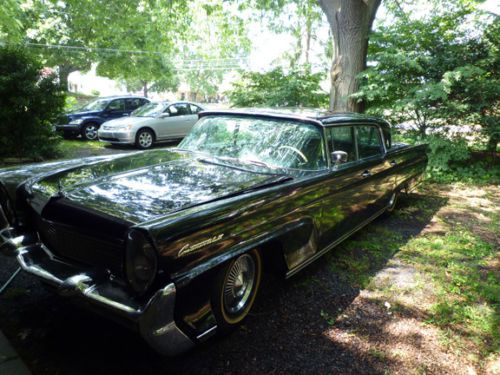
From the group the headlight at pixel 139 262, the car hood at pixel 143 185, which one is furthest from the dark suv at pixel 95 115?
the headlight at pixel 139 262

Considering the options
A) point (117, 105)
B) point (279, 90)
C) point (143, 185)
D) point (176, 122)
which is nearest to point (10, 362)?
point (143, 185)

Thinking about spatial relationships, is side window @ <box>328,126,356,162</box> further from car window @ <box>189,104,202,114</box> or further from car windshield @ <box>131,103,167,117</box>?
car window @ <box>189,104,202,114</box>

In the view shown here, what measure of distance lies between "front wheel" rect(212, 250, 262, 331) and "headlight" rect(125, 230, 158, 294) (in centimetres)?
47

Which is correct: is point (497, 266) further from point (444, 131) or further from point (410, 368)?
point (444, 131)

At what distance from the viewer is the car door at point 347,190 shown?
11.3 feet

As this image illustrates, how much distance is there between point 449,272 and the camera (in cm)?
371

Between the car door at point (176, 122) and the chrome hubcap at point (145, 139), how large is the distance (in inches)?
12.3

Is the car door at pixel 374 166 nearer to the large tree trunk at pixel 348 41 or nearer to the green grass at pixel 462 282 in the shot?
the green grass at pixel 462 282

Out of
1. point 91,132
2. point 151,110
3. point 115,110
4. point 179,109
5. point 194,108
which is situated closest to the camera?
point 151,110

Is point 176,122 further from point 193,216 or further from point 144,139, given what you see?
point 193,216

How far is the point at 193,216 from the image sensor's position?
7.06ft

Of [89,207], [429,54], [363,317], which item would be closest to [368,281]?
[363,317]

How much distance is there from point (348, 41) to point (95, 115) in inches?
332

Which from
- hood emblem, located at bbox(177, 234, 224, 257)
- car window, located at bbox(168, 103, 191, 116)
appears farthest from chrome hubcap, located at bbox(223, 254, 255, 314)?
car window, located at bbox(168, 103, 191, 116)
